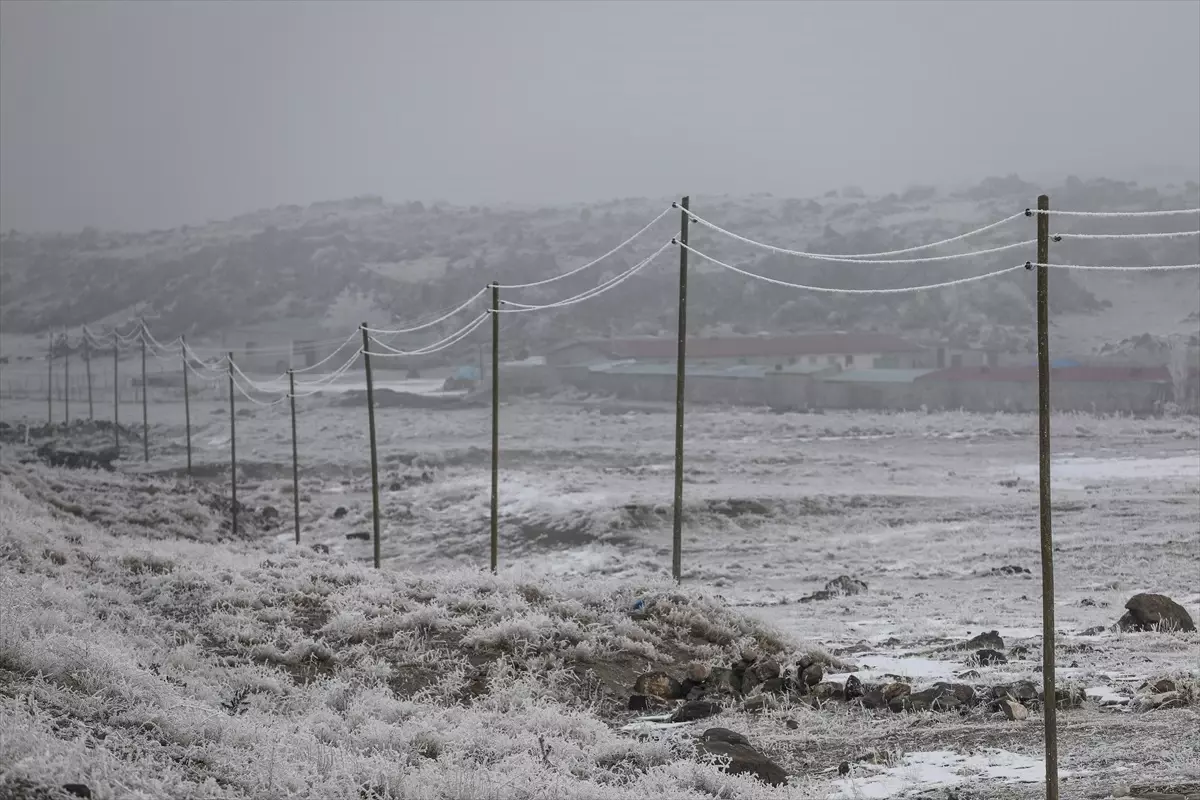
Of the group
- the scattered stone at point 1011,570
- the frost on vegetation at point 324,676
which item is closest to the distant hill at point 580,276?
the scattered stone at point 1011,570

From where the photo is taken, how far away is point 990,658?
17875 mm

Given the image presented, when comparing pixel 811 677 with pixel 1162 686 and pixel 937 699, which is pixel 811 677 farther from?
pixel 1162 686

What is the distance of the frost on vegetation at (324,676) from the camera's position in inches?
370

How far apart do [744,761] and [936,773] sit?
1.97 m

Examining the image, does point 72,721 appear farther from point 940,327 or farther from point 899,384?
point 940,327

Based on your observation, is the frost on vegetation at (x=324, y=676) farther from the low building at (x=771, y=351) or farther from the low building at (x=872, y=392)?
the low building at (x=771, y=351)

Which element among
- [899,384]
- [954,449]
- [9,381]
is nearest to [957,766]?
[954,449]

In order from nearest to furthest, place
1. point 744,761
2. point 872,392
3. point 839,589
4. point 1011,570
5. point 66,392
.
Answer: point 744,761, point 839,589, point 1011,570, point 66,392, point 872,392

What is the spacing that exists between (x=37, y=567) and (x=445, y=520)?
32.5 meters

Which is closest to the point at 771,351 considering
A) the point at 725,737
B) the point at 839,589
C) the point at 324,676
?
the point at 839,589

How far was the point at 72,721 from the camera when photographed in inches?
386

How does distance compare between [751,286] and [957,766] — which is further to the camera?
[751,286]

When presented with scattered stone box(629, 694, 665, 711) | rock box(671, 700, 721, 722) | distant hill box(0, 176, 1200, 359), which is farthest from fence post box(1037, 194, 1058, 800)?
distant hill box(0, 176, 1200, 359)

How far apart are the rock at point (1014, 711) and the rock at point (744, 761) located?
12.2 ft
